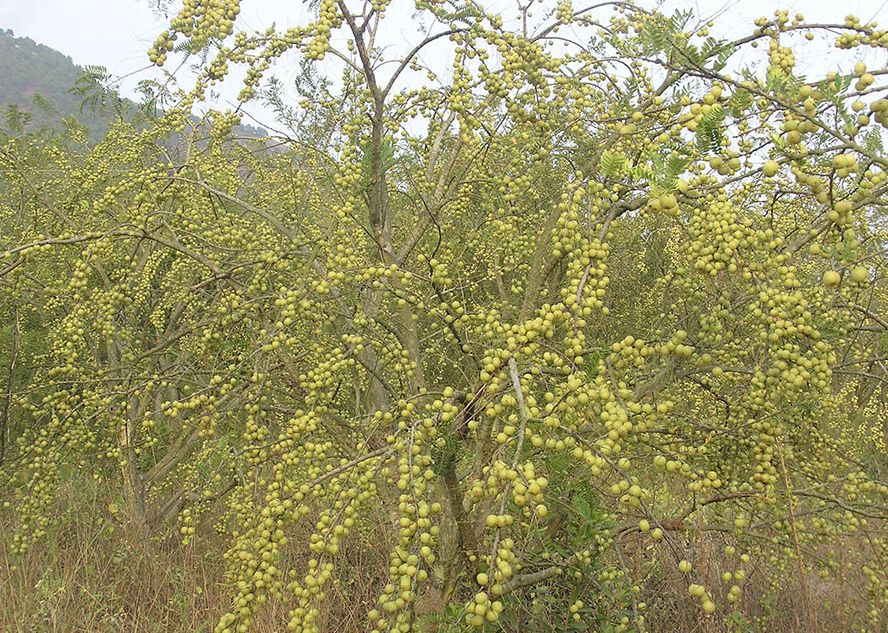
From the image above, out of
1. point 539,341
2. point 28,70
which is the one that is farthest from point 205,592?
point 28,70

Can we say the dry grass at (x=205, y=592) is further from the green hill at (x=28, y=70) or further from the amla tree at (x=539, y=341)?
the green hill at (x=28, y=70)

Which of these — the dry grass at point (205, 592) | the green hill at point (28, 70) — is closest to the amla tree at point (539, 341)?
the dry grass at point (205, 592)

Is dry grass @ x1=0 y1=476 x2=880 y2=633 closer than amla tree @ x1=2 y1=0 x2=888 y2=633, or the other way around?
amla tree @ x1=2 y1=0 x2=888 y2=633

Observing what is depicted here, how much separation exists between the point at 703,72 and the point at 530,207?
150 inches

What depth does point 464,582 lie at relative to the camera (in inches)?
138

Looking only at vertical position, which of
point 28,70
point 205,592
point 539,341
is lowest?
point 205,592

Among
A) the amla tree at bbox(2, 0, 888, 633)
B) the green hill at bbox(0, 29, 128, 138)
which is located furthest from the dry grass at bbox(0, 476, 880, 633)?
the green hill at bbox(0, 29, 128, 138)

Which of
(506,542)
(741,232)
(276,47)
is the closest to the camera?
(506,542)

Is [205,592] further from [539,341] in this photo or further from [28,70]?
[28,70]

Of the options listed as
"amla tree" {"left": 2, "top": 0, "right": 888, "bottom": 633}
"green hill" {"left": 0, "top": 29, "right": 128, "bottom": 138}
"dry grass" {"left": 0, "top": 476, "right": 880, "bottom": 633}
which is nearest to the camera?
"amla tree" {"left": 2, "top": 0, "right": 888, "bottom": 633}

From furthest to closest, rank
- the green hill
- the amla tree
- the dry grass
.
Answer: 1. the green hill
2. the dry grass
3. the amla tree

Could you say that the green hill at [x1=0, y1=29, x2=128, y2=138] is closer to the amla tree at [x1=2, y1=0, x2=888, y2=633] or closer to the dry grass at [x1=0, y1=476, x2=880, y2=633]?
the dry grass at [x1=0, y1=476, x2=880, y2=633]

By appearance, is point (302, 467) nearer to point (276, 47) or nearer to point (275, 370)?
point (275, 370)

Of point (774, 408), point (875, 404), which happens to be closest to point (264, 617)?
point (774, 408)
